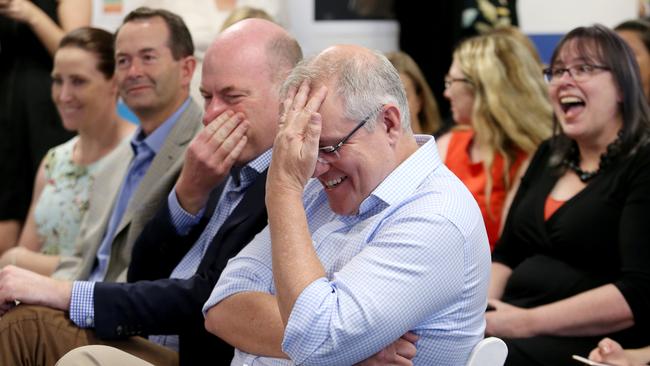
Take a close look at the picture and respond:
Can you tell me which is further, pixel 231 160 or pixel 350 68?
pixel 231 160

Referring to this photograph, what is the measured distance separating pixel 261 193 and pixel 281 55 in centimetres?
39

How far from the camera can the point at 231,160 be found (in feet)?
8.56

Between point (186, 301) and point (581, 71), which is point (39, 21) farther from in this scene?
point (581, 71)

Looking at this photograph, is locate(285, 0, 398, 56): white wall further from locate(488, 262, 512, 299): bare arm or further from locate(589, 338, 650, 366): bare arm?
locate(589, 338, 650, 366): bare arm

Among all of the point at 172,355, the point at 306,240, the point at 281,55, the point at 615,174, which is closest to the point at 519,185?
the point at 615,174

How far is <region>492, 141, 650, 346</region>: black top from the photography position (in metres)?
2.75

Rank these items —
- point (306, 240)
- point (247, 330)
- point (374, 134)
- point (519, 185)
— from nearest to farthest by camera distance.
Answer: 1. point (306, 240)
2. point (374, 134)
3. point (247, 330)
4. point (519, 185)

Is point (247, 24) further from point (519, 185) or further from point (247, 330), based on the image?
point (519, 185)

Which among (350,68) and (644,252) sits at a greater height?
(350,68)

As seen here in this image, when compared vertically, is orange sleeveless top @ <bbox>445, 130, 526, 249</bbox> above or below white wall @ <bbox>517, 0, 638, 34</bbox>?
below

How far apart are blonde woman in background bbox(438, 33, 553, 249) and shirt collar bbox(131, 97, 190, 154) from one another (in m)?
1.14

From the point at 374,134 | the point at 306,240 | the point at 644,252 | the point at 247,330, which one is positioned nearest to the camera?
the point at 306,240

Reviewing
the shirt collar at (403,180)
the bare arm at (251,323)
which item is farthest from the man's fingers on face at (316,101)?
the bare arm at (251,323)

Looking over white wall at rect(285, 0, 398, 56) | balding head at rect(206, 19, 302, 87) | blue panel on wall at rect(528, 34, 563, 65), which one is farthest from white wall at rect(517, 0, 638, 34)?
balding head at rect(206, 19, 302, 87)
